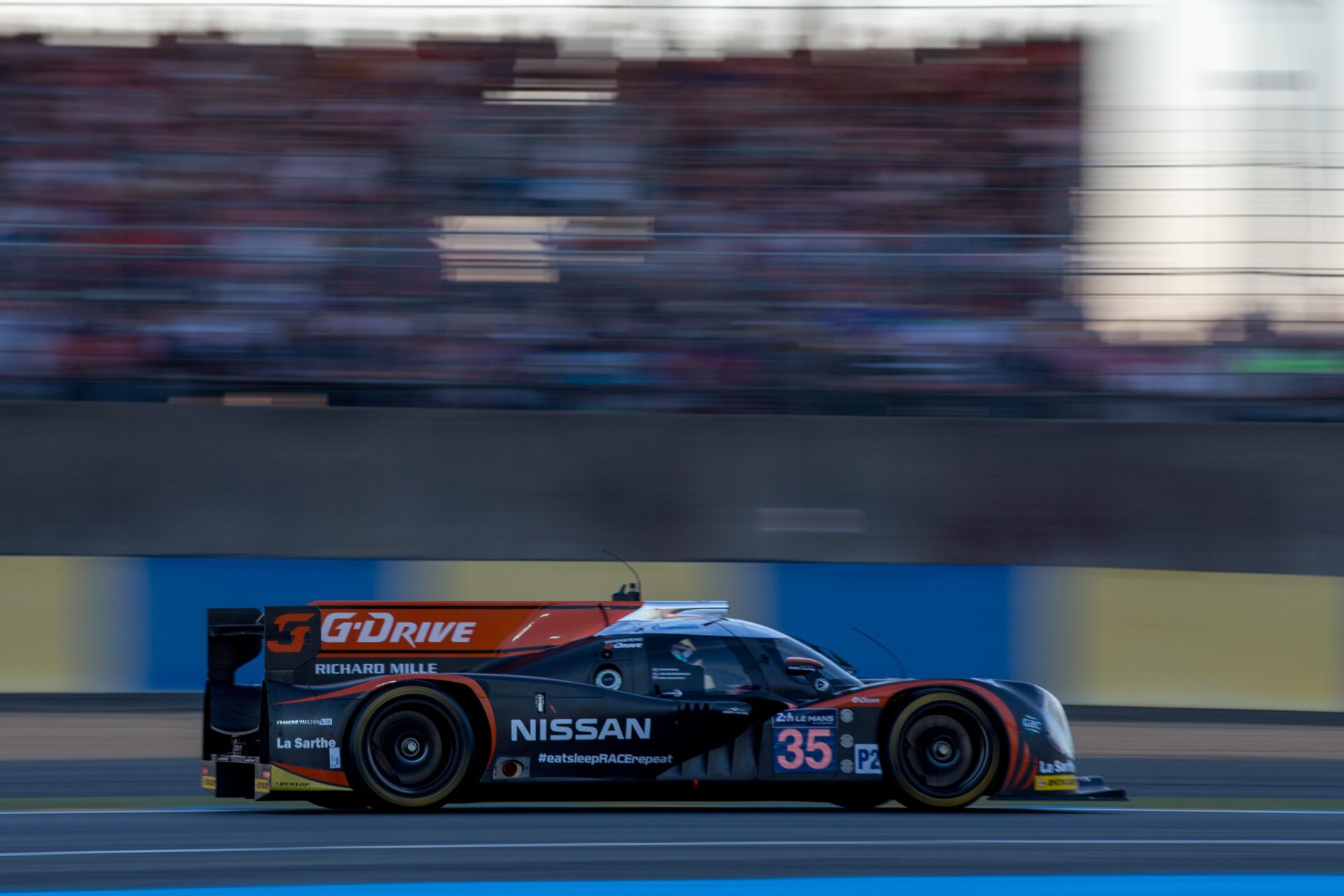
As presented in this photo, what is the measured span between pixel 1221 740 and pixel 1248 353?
3.30 meters

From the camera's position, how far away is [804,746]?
6.66 metres

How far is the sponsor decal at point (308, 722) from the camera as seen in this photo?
6551mm

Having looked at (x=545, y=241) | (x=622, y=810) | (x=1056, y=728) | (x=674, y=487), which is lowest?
(x=622, y=810)

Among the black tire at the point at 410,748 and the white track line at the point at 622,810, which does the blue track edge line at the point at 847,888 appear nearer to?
the black tire at the point at 410,748

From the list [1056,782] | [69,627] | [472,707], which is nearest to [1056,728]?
[1056,782]

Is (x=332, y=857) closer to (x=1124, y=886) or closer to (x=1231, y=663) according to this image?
(x=1124, y=886)

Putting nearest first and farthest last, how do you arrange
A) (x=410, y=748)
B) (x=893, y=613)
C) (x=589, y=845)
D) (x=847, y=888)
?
(x=847, y=888)
(x=589, y=845)
(x=410, y=748)
(x=893, y=613)

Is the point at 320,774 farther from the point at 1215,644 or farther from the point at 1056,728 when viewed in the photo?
the point at 1215,644

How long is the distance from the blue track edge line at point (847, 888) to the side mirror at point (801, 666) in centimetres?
156

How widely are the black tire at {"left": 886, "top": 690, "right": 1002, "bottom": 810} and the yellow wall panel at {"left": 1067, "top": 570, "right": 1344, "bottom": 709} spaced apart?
183 inches

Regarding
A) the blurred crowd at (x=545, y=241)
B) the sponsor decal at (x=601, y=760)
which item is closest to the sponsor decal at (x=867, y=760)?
the sponsor decal at (x=601, y=760)

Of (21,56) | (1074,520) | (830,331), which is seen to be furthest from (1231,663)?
(21,56)

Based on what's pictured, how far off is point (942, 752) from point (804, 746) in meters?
0.60

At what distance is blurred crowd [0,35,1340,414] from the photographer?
1234 cm
